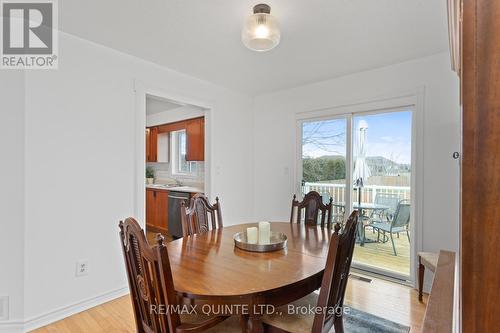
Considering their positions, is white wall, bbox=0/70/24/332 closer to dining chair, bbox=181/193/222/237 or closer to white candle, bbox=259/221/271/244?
dining chair, bbox=181/193/222/237

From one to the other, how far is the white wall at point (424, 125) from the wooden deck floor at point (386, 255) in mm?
349

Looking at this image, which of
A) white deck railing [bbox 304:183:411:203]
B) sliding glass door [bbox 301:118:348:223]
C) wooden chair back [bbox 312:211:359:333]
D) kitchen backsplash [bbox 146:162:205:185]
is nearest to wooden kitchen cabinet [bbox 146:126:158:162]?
kitchen backsplash [bbox 146:162:205:185]

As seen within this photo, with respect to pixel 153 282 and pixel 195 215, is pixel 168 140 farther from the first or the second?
pixel 153 282

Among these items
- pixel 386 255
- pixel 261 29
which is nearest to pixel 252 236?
pixel 261 29

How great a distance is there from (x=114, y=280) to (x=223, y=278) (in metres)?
1.91

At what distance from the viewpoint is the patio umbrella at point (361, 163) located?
10.9 ft

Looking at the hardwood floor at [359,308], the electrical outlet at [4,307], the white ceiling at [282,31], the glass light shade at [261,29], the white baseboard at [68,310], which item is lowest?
the hardwood floor at [359,308]

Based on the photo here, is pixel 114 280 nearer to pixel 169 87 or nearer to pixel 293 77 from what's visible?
pixel 169 87

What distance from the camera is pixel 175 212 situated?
4.50m

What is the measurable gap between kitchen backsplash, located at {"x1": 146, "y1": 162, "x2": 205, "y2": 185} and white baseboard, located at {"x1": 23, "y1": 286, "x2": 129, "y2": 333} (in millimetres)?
2659

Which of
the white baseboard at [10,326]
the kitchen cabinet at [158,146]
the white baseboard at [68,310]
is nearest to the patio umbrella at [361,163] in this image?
the white baseboard at [68,310]

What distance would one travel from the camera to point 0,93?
2023 millimetres

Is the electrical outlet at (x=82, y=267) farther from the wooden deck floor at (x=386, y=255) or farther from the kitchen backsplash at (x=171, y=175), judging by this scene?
the wooden deck floor at (x=386, y=255)

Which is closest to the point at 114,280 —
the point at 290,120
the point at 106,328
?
the point at 106,328
